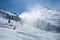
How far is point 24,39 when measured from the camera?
81.8 ft

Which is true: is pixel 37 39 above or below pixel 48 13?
below

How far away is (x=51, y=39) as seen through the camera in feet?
94.6

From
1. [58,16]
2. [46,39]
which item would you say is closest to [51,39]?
[46,39]

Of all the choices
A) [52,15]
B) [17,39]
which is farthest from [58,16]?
[17,39]

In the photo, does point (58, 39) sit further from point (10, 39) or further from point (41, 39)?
point (10, 39)

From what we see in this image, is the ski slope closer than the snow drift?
Yes

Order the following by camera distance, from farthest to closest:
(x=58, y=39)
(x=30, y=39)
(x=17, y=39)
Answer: (x=58, y=39) → (x=30, y=39) → (x=17, y=39)

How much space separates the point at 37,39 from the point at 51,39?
3312 mm

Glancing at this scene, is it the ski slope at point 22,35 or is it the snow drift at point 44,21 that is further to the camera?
the snow drift at point 44,21

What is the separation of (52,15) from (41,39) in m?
90.4

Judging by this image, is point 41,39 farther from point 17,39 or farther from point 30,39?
point 17,39

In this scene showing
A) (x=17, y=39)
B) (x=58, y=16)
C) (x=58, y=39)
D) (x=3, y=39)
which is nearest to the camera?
(x=3, y=39)

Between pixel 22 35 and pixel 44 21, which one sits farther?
pixel 44 21

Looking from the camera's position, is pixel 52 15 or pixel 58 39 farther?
pixel 52 15
